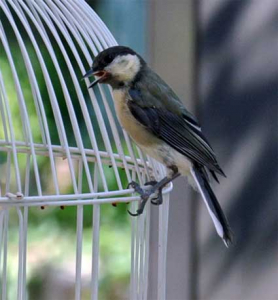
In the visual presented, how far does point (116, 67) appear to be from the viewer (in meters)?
2.03

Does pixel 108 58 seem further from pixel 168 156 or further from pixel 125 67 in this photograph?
pixel 168 156

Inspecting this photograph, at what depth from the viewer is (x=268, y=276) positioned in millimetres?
2820

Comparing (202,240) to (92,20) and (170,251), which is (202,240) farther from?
(92,20)

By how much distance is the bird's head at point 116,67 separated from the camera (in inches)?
75.5

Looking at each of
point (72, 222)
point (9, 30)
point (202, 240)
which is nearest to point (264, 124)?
point (202, 240)

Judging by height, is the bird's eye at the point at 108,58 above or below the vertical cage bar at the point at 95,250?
above

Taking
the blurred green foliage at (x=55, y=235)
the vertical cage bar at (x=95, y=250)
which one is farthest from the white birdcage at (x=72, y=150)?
the blurred green foliage at (x=55, y=235)

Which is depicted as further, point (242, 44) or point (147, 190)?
point (242, 44)

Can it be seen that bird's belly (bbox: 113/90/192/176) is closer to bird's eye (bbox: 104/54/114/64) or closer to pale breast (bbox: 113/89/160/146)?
pale breast (bbox: 113/89/160/146)

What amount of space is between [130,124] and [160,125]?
7 cm

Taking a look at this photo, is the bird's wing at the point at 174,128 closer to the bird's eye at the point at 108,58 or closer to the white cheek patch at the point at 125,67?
the white cheek patch at the point at 125,67

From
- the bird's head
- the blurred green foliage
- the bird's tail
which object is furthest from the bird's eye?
the blurred green foliage

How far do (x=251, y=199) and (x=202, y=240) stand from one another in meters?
0.18

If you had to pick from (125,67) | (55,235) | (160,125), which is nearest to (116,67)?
(125,67)
